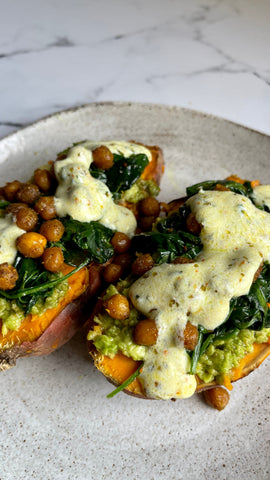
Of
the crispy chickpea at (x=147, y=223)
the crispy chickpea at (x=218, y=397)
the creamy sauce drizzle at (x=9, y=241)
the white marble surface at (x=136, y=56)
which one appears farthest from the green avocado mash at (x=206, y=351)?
the white marble surface at (x=136, y=56)

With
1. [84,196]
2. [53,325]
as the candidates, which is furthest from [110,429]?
[84,196]

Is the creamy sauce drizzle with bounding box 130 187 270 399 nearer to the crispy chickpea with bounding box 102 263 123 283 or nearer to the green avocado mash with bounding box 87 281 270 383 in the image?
the green avocado mash with bounding box 87 281 270 383

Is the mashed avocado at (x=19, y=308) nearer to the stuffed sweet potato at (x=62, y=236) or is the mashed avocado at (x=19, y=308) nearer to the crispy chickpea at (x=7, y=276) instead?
the stuffed sweet potato at (x=62, y=236)

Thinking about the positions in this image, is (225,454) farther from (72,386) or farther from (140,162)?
(140,162)

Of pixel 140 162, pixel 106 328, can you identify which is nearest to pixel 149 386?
pixel 106 328

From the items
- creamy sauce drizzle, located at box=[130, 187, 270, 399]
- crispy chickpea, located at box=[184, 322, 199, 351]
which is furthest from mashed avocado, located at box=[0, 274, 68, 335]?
crispy chickpea, located at box=[184, 322, 199, 351]

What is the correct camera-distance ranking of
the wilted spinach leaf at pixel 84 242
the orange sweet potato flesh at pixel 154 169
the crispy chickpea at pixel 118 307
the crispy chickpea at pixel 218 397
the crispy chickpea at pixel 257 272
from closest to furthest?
the crispy chickpea at pixel 118 307, the crispy chickpea at pixel 257 272, the wilted spinach leaf at pixel 84 242, the crispy chickpea at pixel 218 397, the orange sweet potato flesh at pixel 154 169

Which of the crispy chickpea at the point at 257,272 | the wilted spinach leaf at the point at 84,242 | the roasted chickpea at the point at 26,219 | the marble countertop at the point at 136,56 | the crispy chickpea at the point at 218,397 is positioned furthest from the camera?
the marble countertop at the point at 136,56
